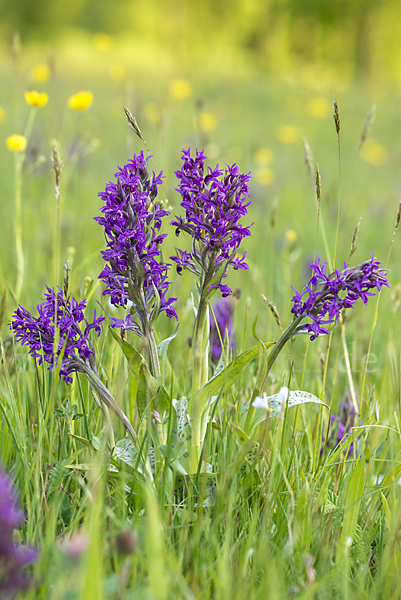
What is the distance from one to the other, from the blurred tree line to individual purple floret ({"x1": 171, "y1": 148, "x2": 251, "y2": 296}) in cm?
2906

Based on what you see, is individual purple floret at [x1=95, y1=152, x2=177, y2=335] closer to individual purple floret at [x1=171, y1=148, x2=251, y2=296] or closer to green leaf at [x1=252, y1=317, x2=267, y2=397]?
individual purple floret at [x1=171, y1=148, x2=251, y2=296]

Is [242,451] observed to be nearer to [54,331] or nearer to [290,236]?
[54,331]

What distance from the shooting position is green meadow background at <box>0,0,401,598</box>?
43.0 inches

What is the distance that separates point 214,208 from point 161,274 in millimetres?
196

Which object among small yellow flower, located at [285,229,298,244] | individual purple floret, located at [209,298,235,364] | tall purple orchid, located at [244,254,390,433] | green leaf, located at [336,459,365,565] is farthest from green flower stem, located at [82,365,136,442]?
small yellow flower, located at [285,229,298,244]

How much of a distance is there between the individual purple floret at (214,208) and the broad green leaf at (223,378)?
159 millimetres

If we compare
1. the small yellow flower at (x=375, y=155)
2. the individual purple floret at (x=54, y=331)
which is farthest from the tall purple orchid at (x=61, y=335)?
the small yellow flower at (x=375, y=155)

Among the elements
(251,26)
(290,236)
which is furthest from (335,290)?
(251,26)

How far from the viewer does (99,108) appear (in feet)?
33.2

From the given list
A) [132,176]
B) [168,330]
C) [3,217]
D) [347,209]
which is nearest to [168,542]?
[132,176]

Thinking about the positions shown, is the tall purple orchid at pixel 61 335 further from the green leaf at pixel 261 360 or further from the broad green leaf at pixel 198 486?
the green leaf at pixel 261 360

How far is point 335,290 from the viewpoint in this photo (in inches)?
45.4

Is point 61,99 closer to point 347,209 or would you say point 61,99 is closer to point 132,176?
point 347,209

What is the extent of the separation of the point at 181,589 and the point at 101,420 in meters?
0.67
